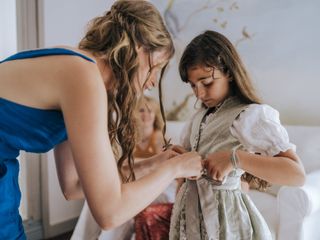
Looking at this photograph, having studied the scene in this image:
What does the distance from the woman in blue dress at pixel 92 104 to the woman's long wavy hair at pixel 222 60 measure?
178 mm

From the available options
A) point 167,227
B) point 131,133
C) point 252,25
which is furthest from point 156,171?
point 252,25

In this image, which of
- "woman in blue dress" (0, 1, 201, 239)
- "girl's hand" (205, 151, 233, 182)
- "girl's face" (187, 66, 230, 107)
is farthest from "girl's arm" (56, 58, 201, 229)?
"girl's face" (187, 66, 230, 107)

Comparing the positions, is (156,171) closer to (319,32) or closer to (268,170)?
(268,170)

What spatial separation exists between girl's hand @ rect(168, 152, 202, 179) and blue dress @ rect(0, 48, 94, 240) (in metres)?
0.29

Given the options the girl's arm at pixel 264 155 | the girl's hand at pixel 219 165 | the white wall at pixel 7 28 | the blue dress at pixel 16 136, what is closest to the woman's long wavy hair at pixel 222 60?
the girl's arm at pixel 264 155

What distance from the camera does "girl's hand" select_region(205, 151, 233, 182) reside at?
0.87 meters

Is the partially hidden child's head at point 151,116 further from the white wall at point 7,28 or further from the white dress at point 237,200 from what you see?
the white dress at point 237,200

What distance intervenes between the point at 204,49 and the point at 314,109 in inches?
55.2

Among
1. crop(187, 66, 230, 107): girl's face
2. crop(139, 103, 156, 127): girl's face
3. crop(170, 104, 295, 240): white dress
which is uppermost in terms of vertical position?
crop(187, 66, 230, 107): girl's face

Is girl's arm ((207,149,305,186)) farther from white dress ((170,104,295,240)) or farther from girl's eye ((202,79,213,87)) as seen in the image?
girl's eye ((202,79,213,87))

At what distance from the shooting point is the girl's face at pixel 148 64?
32.3 inches

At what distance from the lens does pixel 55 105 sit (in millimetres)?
722

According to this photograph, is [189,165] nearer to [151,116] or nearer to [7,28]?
[7,28]

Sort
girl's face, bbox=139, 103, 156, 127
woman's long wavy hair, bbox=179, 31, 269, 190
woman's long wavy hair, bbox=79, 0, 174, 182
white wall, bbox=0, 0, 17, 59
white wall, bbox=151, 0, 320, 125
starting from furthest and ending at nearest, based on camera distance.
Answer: girl's face, bbox=139, 103, 156, 127 < white wall, bbox=151, 0, 320, 125 < white wall, bbox=0, 0, 17, 59 < woman's long wavy hair, bbox=179, 31, 269, 190 < woman's long wavy hair, bbox=79, 0, 174, 182
